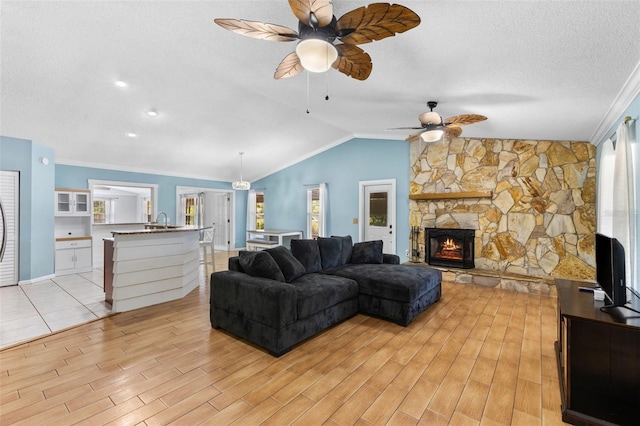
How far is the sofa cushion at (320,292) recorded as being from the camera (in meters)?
2.82

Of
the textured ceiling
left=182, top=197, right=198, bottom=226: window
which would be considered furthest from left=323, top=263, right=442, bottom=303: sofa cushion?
left=182, top=197, right=198, bottom=226: window

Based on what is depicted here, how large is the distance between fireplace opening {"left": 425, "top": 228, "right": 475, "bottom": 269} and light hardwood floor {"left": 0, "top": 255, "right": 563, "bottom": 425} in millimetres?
2210

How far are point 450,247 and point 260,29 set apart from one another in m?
5.29

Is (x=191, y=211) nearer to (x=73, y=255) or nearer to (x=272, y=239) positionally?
(x=272, y=239)

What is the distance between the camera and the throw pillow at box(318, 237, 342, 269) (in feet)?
13.9

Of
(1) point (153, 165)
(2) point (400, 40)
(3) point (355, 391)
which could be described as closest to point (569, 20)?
(2) point (400, 40)

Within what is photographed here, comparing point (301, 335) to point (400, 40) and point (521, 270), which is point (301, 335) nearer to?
point (400, 40)

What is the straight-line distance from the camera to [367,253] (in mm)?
4586

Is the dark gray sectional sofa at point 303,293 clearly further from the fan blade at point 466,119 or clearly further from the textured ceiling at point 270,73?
the textured ceiling at point 270,73

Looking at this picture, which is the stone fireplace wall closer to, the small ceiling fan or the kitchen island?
the small ceiling fan

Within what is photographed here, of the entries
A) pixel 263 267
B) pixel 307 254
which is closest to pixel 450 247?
pixel 307 254

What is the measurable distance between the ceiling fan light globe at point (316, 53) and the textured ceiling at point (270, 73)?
65cm

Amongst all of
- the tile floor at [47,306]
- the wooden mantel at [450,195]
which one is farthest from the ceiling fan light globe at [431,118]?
the tile floor at [47,306]

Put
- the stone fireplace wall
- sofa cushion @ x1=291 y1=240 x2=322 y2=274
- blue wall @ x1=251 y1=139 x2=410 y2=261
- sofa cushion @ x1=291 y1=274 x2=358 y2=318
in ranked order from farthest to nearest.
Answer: blue wall @ x1=251 y1=139 x2=410 y2=261, the stone fireplace wall, sofa cushion @ x1=291 y1=240 x2=322 y2=274, sofa cushion @ x1=291 y1=274 x2=358 y2=318
